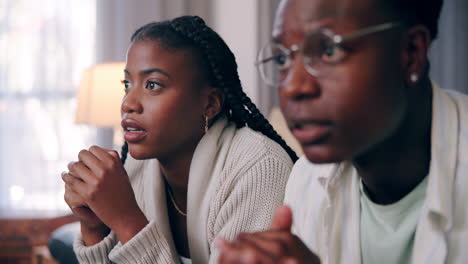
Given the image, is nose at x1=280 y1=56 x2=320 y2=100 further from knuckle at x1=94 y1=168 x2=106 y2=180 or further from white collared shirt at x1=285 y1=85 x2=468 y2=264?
knuckle at x1=94 y1=168 x2=106 y2=180

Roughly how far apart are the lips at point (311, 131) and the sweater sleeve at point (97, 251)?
0.81 meters

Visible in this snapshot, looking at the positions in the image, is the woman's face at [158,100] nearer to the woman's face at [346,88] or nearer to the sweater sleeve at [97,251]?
the sweater sleeve at [97,251]

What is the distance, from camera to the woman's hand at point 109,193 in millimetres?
1225

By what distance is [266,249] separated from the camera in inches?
25.1

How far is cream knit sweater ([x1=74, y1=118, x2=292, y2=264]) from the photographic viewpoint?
48.1 inches

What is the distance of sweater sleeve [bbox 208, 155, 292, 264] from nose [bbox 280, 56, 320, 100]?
57 centimetres

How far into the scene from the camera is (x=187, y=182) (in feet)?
4.72

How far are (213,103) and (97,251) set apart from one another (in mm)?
515

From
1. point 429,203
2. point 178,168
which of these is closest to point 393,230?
point 429,203

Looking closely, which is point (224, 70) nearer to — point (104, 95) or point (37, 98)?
point (104, 95)

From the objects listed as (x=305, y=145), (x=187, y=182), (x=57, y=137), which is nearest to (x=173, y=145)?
(x=187, y=182)

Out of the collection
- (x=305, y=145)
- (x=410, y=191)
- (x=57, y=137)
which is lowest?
(x=57, y=137)

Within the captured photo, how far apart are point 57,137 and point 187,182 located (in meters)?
2.24

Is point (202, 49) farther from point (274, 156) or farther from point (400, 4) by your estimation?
point (400, 4)
